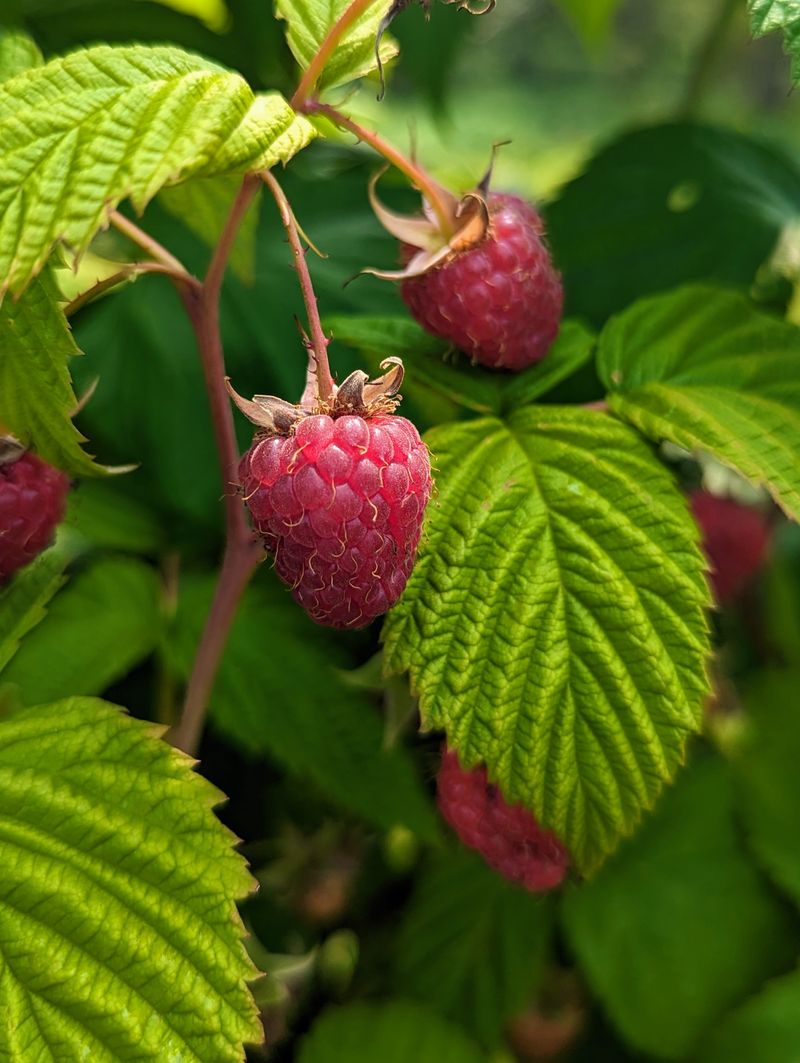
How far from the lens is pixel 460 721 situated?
0.61 metres

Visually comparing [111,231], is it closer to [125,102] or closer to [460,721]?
[125,102]

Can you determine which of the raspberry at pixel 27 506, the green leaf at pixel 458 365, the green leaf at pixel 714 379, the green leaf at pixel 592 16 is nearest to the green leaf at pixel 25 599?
the raspberry at pixel 27 506

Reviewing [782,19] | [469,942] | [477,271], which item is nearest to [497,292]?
[477,271]

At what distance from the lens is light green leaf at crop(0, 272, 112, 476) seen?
575mm

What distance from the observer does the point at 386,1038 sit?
3.45 feet

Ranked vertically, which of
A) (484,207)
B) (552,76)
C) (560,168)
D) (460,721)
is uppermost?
(484,207)

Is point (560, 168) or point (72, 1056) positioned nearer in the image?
point (72, 1056)

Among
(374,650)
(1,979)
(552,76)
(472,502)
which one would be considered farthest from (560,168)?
(552,76)

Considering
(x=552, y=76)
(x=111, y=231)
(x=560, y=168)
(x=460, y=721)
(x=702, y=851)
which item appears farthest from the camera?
(x=552, y=76)

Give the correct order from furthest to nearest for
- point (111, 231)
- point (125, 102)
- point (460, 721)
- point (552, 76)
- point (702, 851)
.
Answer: point (552, 76)
point (702, 851)
point (111, 231)
point (460, 721)
point (125, 102)

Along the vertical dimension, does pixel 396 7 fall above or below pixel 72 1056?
above

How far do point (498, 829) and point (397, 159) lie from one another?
17.0 inches

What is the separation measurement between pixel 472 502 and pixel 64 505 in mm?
264

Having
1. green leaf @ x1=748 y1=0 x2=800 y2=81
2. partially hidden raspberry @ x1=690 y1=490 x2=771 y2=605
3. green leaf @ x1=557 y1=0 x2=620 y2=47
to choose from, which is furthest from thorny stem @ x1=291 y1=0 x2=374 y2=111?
green leaf @ x1=557 y1=0 x2=620 y2=47
